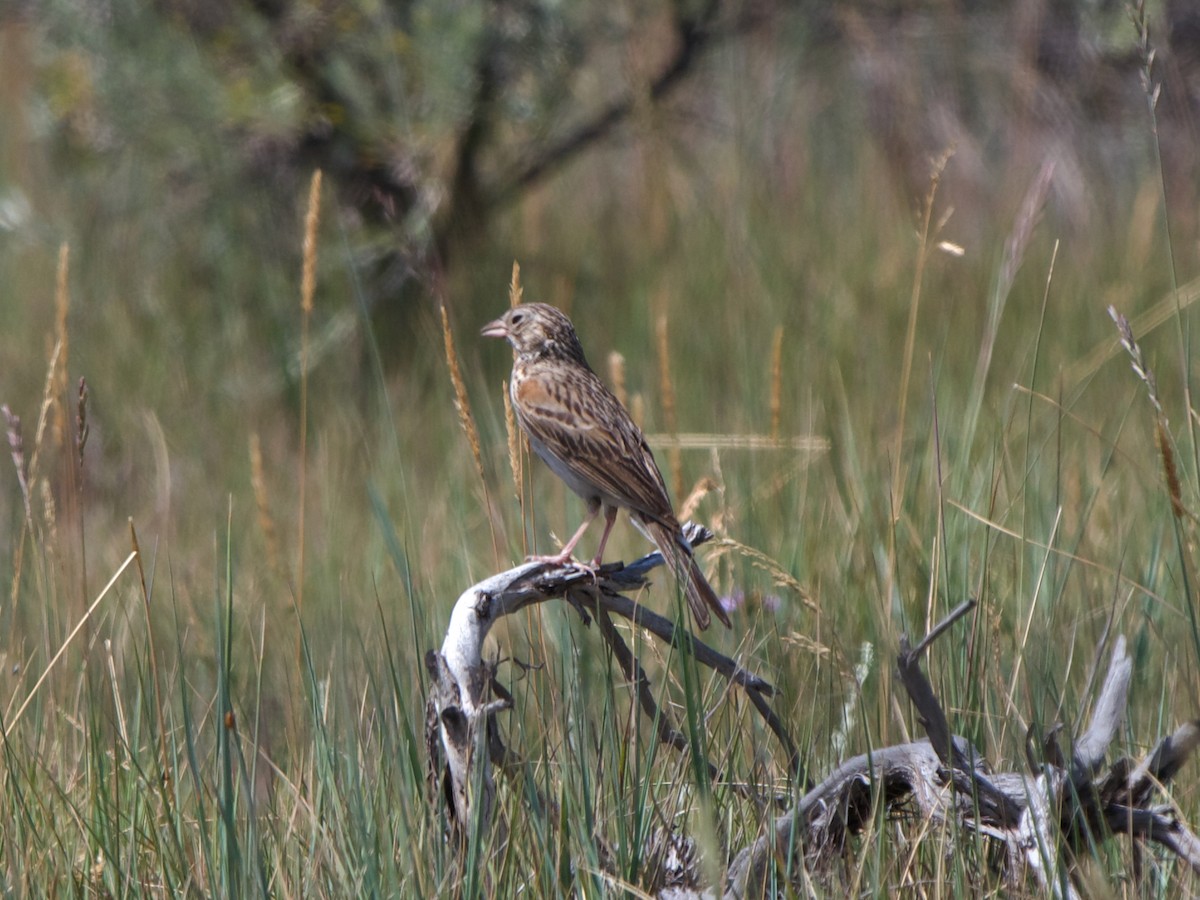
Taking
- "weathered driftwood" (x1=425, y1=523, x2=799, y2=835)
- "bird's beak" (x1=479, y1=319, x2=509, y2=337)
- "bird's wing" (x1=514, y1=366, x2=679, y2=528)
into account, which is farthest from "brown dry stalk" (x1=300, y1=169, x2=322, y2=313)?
"weathered driftwood" (x1=425, y1=523, x2=799, y2=835)

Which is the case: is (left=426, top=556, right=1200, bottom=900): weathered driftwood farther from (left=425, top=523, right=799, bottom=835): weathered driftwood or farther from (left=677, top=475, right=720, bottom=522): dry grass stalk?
(left=677, top=475, right=720, bottom=522): dry grass stalk

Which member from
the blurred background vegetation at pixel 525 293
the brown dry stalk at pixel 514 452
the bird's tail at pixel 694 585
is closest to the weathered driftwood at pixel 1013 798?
the bird's tail at pixel 694 585

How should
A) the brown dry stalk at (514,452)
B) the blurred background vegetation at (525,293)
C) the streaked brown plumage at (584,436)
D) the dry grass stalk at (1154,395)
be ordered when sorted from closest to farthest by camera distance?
the dry grass stalk at (1154,395), the brown dry stalk at (514,452), the streaked brown plumage at (584,436), the blurred background vegetation at (525,293)

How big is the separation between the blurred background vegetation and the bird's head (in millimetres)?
415

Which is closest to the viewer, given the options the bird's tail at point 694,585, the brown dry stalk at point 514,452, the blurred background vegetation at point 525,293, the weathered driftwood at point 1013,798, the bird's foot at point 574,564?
the weathered driftwood at point 1013,798

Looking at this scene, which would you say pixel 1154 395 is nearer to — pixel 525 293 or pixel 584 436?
pixel 584 436

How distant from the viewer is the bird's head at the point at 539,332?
4543 mm

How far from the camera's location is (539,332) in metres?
4.56

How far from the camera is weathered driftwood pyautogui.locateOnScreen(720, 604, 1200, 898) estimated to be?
219 cm

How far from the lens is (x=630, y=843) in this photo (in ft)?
8.02

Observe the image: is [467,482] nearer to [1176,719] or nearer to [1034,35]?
[1176,719]

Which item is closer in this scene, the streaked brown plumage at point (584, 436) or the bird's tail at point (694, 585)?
the bird's tail at point (694, 585)

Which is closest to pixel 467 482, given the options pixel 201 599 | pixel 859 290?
pixel 201 599

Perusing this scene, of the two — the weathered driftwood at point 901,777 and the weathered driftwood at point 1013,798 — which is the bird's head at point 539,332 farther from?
the weathered driftwood at point 1013,798
